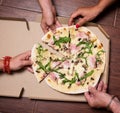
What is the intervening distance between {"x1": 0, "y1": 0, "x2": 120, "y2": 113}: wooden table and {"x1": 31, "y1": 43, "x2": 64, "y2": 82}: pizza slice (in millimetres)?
112

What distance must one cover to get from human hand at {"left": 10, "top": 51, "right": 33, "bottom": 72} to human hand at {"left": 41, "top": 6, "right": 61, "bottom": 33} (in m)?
0.12

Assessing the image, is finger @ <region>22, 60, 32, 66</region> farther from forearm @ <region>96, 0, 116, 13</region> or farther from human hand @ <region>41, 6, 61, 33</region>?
forearm @ <region>96, 0, 116, 13</region>

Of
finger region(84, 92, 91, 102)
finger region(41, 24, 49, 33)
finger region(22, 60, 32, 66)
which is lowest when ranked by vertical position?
finger region(84, 92, 91, 102)

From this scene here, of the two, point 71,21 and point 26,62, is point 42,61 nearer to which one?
point 26,62

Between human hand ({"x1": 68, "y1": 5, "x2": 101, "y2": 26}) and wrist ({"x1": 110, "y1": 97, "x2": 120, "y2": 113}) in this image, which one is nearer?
wrist ({"x1": 110, "y1": 97, "x2": 120, "y2": 113})

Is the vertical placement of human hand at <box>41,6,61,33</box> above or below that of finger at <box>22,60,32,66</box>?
above

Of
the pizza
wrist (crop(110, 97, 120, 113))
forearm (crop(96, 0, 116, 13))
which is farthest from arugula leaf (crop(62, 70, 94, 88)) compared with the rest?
forearm (crop(96, 0, 116, 13))

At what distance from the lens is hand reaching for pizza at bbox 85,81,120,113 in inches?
35.0

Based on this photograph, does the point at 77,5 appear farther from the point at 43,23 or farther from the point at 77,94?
the point at 77,94

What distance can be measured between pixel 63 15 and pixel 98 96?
0.35 meters

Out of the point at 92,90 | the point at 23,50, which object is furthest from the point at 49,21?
the point at 92,90

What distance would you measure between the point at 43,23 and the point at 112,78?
332mm

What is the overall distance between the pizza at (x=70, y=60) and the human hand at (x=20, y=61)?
0.8 inches

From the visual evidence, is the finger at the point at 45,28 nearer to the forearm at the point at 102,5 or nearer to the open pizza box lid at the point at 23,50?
the open pizza box lid at the point at 23,50
